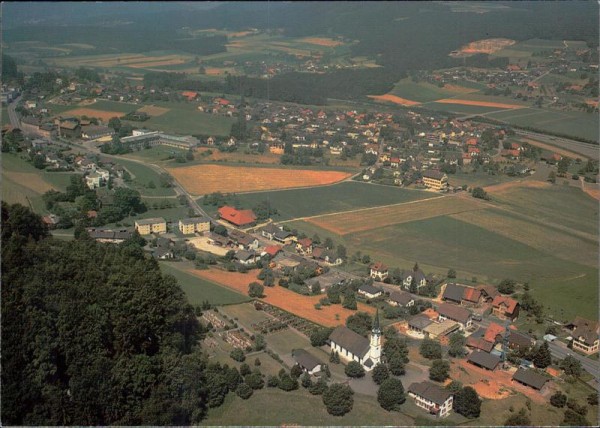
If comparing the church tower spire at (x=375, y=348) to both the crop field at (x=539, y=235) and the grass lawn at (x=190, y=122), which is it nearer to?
the crop field at (x=539, y=235)

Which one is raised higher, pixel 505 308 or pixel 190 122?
pixel 190 122

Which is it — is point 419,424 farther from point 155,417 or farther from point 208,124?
point 208,124

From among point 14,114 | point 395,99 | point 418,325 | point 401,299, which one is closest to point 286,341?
point 418,325

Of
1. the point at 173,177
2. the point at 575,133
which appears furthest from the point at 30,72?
the point at 575,133

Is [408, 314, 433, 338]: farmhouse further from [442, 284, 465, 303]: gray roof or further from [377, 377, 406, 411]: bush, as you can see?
[377, 377, 406, 411]: bush

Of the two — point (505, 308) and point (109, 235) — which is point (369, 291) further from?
point (109, 235)

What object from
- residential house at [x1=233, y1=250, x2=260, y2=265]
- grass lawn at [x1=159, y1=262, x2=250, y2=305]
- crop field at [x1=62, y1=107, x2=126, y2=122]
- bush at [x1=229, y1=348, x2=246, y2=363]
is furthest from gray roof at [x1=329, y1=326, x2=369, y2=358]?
crop field at [x1=62, y1=107, x2=126, y2=122]
